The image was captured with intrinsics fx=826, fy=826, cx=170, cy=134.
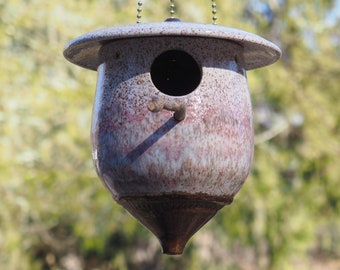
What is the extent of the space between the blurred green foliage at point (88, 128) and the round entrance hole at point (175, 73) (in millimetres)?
3678

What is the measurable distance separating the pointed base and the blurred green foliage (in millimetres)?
3784

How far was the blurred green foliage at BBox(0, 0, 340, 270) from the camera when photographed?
6.88m

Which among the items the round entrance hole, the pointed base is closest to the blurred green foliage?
the round entrance hole

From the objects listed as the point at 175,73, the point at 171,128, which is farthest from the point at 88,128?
the point at 171,128

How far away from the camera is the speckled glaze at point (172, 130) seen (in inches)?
103

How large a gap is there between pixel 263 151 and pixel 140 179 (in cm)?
562

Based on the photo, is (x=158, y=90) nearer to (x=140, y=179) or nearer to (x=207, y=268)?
(x=140, y=179)

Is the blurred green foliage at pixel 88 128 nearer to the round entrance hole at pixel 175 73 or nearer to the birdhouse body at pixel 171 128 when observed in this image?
the round entrance hole at pixel 175 73

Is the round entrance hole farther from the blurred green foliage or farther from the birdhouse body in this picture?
the blurred green foliage

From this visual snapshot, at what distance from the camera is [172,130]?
261 cm

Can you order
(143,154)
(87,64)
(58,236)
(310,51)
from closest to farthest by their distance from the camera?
(143,154)
(87,64)
(310,51)
(58,236)

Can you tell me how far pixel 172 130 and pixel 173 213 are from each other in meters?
0.30

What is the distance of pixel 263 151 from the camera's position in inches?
322

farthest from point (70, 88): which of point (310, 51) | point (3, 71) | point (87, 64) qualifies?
point (87, 64)
